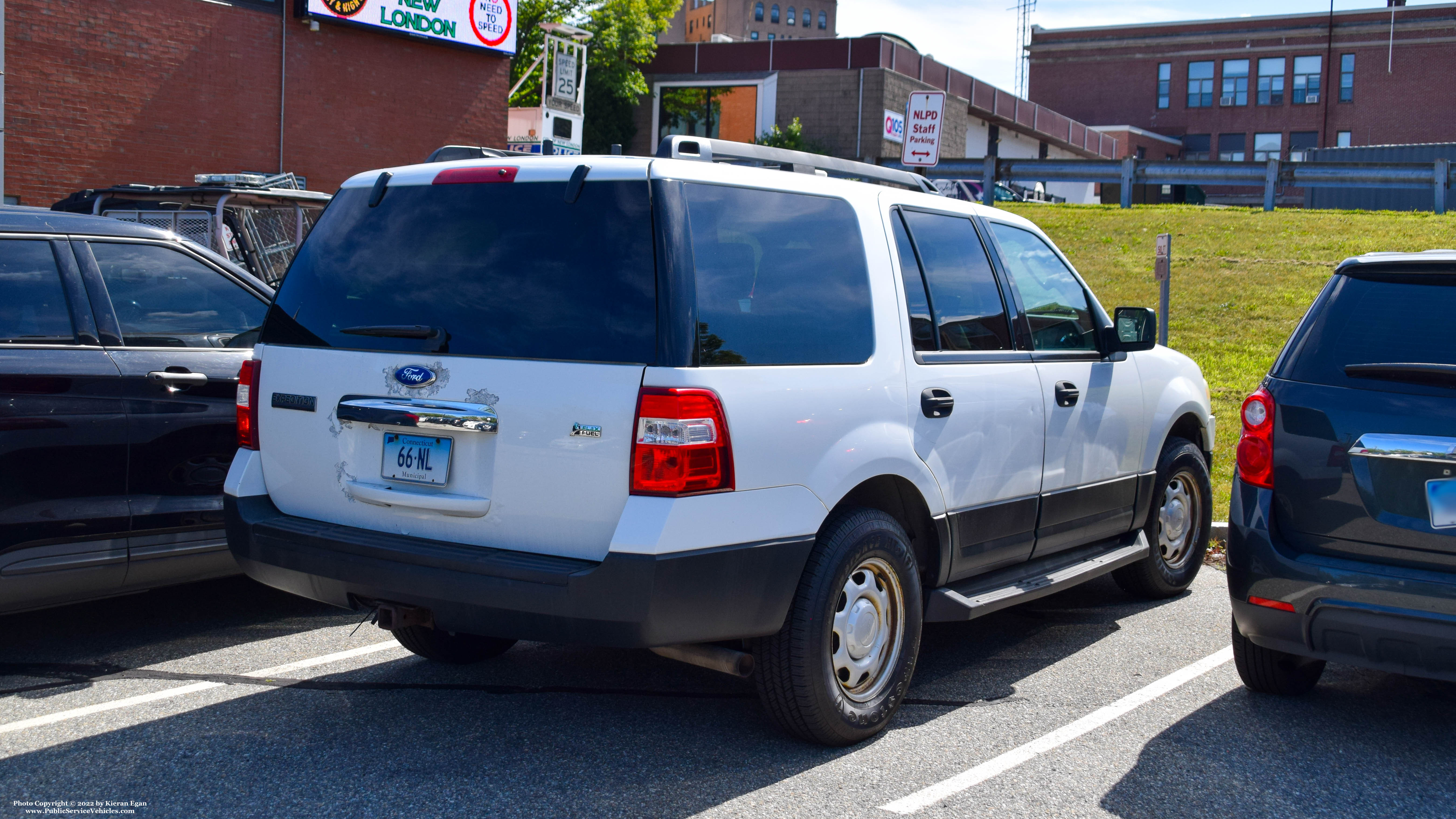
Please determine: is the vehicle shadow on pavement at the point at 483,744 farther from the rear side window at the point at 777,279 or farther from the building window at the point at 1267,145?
the building window at the point at 1267,145

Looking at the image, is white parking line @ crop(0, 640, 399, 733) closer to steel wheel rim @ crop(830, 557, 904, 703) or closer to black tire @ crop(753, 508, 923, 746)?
black tire @ crop(753, 508, 923, 746)

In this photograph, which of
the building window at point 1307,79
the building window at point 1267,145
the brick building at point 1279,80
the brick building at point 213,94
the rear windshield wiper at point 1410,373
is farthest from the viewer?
the building window at point 1307,79

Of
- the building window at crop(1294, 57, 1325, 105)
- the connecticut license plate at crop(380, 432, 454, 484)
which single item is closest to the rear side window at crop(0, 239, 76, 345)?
the connecticut license plate at crop(380, 432, 454, 484)

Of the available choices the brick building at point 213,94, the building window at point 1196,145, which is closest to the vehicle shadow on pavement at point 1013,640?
the brick building at point 213,94

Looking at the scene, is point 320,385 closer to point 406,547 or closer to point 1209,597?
point 406,547

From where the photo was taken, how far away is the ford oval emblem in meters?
3.77

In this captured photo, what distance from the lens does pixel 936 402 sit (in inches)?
174

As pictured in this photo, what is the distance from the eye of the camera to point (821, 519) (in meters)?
3.87

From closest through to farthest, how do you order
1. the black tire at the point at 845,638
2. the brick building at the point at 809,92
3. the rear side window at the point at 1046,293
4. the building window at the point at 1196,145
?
the black tire at the point at 845,638
the rear side window at the point at 1046,293
the brick building at the point at 809,92
the building window at the point at 1196,145

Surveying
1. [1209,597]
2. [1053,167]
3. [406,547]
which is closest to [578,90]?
[1053,167]

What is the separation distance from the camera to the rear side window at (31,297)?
475 cm

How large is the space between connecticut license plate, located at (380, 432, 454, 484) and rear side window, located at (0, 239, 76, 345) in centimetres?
188

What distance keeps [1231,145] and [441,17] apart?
2124 inches

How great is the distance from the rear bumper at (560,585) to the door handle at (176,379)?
4.65 feet
